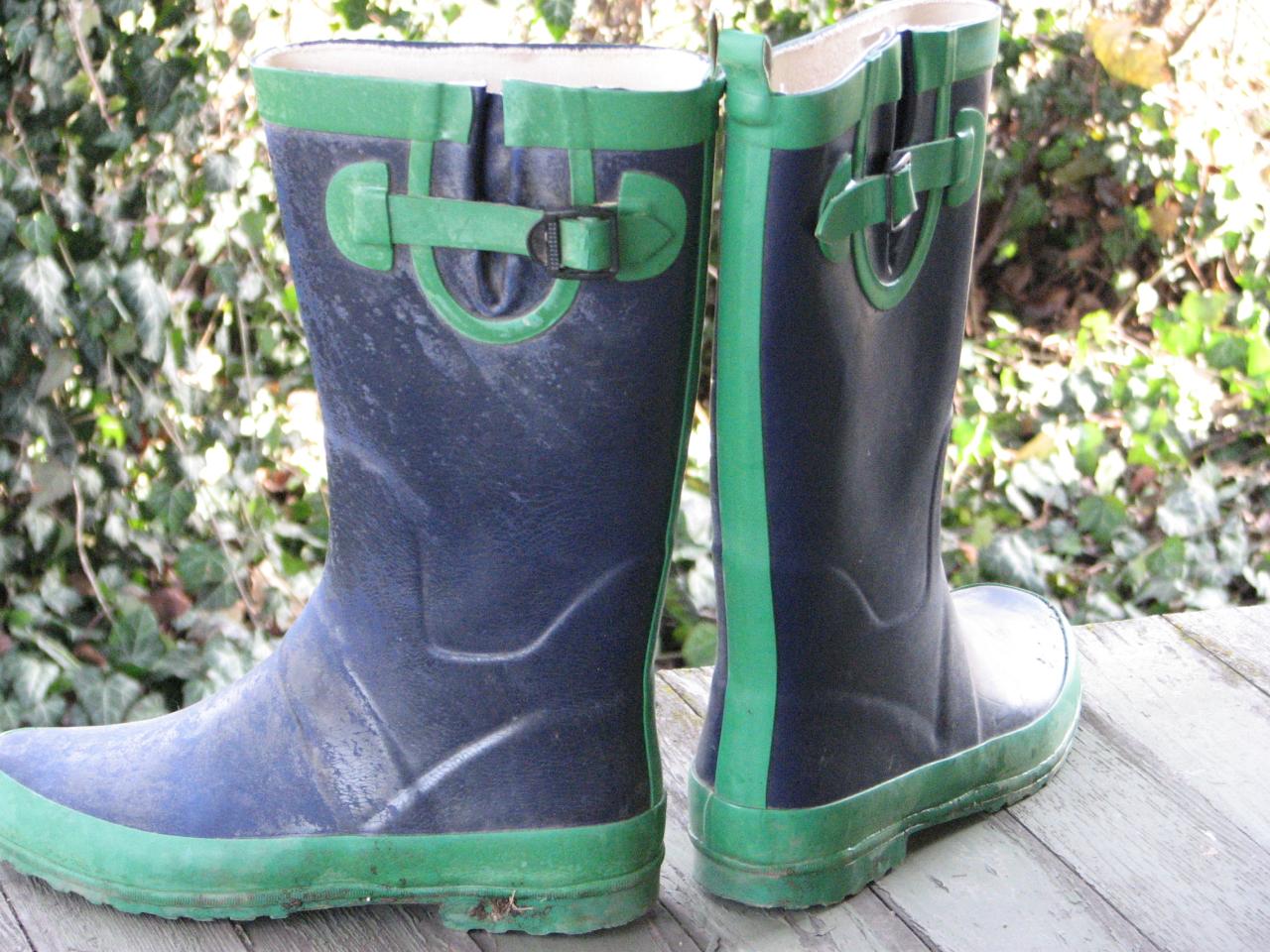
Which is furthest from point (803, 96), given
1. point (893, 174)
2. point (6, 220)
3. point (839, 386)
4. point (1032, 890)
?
point (6, 220)

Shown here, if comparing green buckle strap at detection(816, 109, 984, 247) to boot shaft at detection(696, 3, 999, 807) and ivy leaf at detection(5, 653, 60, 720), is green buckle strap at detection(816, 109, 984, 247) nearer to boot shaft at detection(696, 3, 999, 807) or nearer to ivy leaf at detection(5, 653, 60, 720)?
boot shaft at detection(696, 3, 999, 807)

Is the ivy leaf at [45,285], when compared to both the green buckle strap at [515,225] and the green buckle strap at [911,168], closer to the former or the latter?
the green buckle strap at [515,225]

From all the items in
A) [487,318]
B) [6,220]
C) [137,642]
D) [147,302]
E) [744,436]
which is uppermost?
[487,318]

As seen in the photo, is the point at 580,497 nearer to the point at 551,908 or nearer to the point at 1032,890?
the point at 551,908

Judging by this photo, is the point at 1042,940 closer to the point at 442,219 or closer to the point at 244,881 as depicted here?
the point at 244,881

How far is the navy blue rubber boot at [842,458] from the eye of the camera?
0.98m

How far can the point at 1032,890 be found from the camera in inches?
48.1

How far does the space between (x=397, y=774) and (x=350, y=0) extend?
1.29 metres

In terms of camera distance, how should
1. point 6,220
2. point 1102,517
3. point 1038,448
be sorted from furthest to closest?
point 1038,448 → point 1102,517 → point 6,220

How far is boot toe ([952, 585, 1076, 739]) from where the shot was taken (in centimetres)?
134

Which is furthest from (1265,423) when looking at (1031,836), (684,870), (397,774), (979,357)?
(397,774)

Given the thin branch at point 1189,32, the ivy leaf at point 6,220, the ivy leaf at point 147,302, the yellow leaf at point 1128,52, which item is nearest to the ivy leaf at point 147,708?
the ivy leaf at point 147,302

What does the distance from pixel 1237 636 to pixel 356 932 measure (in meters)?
0.99

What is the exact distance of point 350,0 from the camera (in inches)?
81.2
